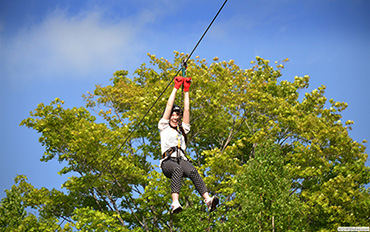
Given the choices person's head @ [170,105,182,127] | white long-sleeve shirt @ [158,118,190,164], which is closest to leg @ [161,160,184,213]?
white long-sleeve shirt @ [158,118,190,164]

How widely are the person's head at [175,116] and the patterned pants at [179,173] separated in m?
0.63

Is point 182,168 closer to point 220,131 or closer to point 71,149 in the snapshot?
point 71,149

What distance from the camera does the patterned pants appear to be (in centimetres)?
831

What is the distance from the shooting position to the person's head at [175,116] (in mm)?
8758

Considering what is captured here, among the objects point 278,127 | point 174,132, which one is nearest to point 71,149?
point 278,127

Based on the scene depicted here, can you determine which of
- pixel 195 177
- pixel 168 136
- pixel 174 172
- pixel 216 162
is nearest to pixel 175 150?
pixel 168 136

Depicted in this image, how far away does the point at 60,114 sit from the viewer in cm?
2322

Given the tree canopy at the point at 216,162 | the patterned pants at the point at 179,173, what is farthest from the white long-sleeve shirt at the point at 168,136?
the tree canopy at the point at 216,162

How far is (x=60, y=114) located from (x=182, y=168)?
623 inches

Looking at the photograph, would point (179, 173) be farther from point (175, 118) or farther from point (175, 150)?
point (175, 118)

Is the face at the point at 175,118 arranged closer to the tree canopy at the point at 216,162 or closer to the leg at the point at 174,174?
the leg at the point at 174,174

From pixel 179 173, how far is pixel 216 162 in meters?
12.3

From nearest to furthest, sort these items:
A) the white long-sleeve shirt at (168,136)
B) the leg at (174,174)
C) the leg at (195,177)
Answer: the leg at (174,174) → the leg at (195,177) → the white long-sleeve shirt at (168,136)

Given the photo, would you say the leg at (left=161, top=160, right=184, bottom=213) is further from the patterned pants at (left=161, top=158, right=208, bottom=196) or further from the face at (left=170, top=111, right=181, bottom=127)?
the face at (left=170, top=111, right=181, bottom=127)
